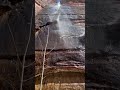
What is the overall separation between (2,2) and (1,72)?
0.96m

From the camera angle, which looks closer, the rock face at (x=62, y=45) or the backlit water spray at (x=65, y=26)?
the rock face at (x=62, y=45)

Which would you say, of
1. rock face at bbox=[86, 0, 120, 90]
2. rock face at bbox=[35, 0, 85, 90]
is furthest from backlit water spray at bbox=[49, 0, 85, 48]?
rock face at bbox=[86, 0, 120, 90]

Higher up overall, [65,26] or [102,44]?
[65,26]

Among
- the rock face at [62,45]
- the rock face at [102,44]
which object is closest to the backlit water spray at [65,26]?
the rock face at [62,45]

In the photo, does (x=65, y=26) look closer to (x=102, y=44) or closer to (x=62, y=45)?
(x=62, y=45)

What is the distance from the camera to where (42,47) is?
183 inches

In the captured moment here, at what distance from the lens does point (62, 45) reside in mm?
4668

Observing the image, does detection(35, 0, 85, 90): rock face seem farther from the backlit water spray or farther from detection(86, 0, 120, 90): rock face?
detection(86, 0, 120, 90): rock face

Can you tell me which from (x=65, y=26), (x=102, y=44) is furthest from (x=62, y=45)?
(x=102, y=44)

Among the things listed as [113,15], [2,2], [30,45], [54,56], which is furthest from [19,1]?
[113,15]

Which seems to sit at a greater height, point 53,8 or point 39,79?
point 53,8

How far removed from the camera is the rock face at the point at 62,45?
4.45 metres

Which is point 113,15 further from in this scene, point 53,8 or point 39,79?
point 39,79

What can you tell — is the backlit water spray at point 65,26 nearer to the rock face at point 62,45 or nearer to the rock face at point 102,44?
the rock face at point 62,45
